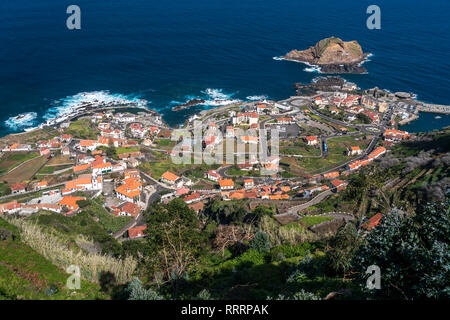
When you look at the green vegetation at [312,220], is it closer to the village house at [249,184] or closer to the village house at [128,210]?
the village house at [249,184]

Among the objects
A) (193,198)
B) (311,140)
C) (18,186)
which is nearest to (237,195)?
(193,198)

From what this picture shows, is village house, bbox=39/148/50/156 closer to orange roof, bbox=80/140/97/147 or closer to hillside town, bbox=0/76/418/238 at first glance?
hillside town, bbox=0/76/418/238

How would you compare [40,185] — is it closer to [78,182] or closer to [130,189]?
[78,182]

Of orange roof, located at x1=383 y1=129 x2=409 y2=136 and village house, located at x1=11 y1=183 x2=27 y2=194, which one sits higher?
orange roof, located at x1=383 y1=129 x2=409 y2=136

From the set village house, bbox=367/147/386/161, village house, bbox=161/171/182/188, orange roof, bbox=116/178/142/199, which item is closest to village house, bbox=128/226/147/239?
orange roof, bbox=116/178/142/199

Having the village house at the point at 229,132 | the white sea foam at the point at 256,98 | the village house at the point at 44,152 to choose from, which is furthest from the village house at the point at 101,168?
the white sea foam at the point at 256,98

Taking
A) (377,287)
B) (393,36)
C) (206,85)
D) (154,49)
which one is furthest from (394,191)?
(393,36)
